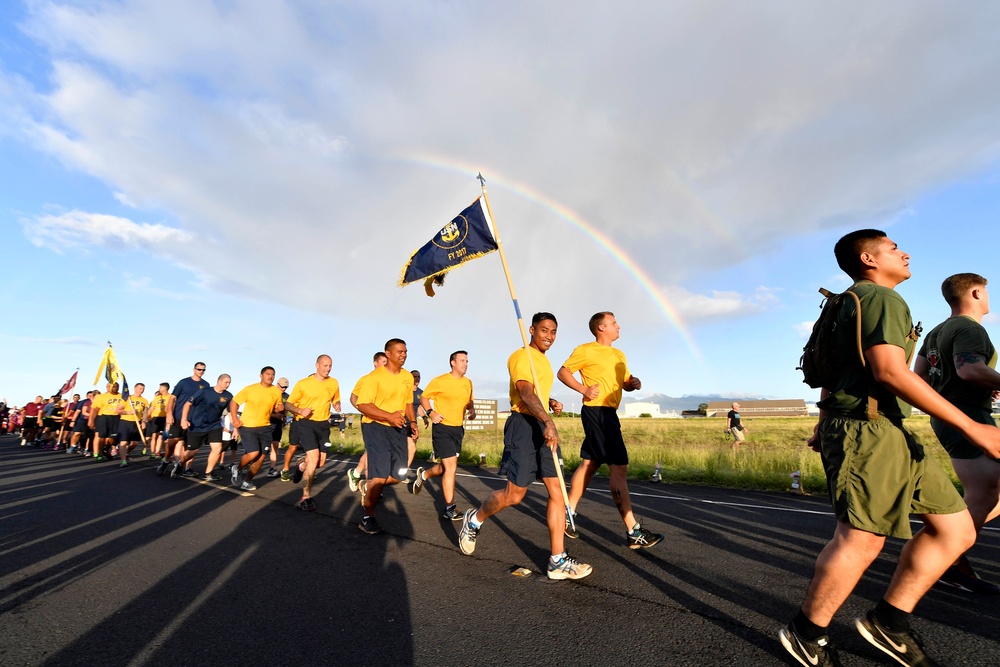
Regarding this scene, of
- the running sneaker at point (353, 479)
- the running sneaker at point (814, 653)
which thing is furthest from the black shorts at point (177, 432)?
the running sneaker at point (814, 653)

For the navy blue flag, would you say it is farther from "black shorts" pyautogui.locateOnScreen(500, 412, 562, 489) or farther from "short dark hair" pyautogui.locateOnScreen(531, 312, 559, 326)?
"black shorts" pyautogui.locateOnScreen(500, 412, 562, 489)

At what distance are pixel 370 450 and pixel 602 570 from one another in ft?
9.37

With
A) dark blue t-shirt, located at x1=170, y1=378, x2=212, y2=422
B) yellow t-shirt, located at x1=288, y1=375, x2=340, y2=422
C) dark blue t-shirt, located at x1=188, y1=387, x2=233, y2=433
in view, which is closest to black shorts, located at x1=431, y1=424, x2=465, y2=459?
yellow t-shirt, located at x1=288, y1=375, x2=340, y2=422

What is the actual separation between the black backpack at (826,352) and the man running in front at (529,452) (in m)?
1.84

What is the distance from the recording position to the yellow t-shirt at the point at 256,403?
9.34 meters

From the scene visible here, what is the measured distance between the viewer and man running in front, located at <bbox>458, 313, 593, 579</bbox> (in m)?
4.12

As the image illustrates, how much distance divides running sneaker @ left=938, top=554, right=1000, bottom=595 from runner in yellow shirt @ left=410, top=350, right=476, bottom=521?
4691mm

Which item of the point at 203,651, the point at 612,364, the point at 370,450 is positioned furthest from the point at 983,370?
the point at 370,450

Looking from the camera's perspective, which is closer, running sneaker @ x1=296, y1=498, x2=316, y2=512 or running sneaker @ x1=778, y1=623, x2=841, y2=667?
running sneaker @ x1=778, y1=623, x2=841, y2=667

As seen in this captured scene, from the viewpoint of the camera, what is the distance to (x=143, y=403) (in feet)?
50.3

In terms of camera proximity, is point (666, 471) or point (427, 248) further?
point (666, 471)

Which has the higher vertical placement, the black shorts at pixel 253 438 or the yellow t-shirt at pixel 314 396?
the yellow t-shirt at pixel 314 396

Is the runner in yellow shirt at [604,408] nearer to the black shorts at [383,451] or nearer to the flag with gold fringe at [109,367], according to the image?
the black shorts at [383,451]

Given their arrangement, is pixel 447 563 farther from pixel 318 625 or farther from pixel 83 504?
pixel 83 504
